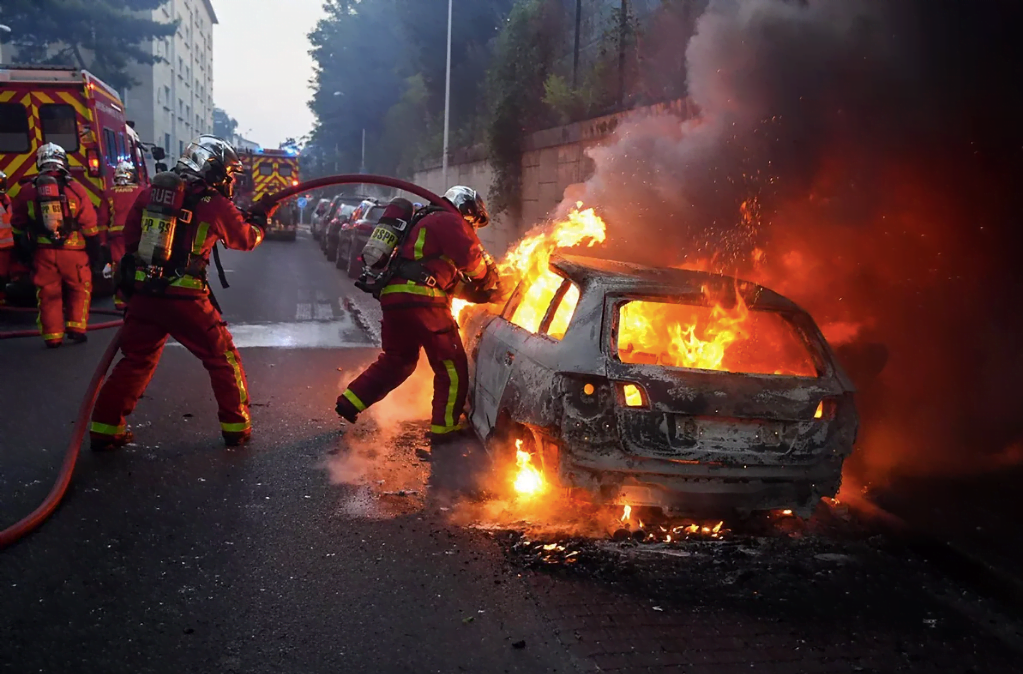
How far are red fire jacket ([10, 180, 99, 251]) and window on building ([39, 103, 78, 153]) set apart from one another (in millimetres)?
3231

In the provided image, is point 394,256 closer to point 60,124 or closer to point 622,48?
point 60,124

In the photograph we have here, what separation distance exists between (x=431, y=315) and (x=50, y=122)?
8.95 m

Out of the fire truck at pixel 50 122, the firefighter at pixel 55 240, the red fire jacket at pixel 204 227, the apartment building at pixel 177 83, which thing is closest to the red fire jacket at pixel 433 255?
the red fire jacket at pixel 204 227

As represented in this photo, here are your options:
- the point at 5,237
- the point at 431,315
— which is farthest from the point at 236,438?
the point at 5,237

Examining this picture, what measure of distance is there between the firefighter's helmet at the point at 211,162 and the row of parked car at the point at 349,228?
9.45 meters

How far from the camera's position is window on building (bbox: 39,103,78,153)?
472 inches

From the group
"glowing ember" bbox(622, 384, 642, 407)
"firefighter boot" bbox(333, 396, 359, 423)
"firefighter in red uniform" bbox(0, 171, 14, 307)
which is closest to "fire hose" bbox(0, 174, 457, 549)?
"firefighter boot" bbox(333, 396, 359, 423)

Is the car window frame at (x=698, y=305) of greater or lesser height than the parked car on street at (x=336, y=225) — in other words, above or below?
below

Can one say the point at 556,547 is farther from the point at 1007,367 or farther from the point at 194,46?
the point at 194,46

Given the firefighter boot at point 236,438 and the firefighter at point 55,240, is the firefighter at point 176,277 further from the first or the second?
the firefighter at point 55,240

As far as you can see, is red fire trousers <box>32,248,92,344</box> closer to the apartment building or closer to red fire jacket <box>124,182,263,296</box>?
red fire jacket <box>124,182,263,296</box>

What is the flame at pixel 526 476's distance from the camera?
468 centimetres

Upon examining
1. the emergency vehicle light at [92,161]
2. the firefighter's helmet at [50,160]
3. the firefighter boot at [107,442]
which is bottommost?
the firefighter boot at [107,442]

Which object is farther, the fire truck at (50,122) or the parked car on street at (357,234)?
the parked car on street at (357,234)
